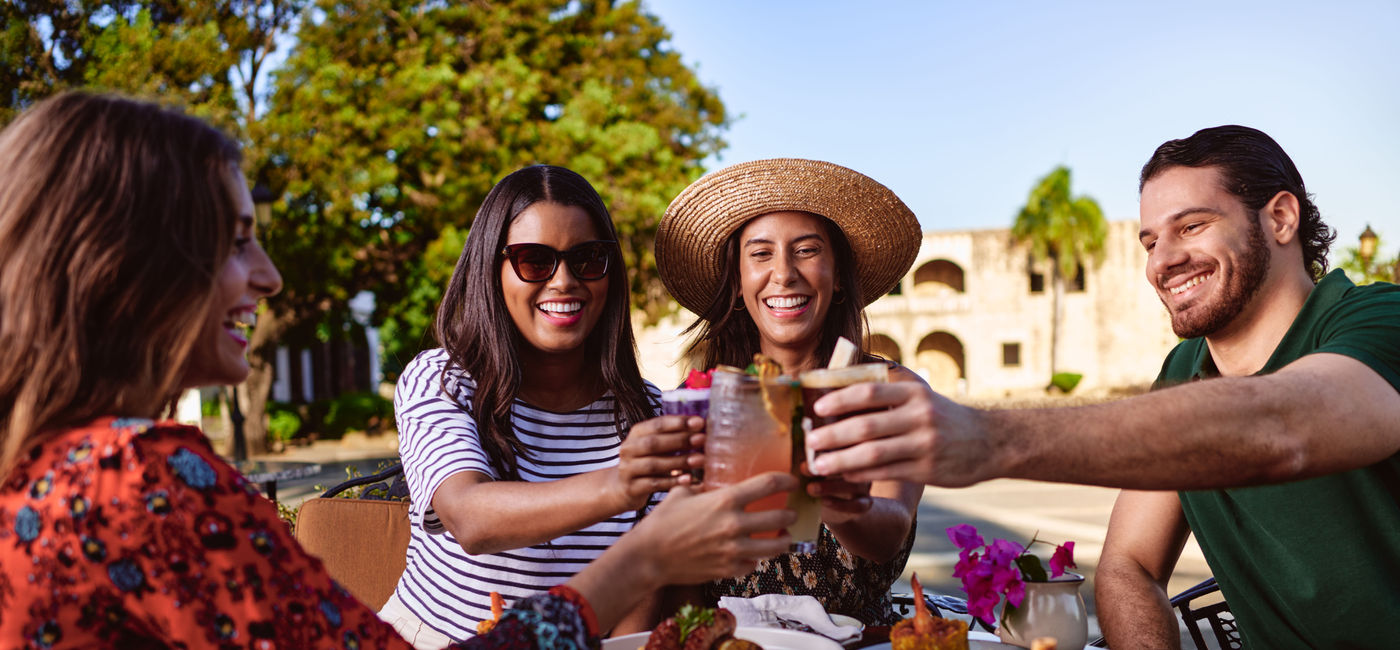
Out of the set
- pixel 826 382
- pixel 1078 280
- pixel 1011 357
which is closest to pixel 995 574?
pixel 826 382

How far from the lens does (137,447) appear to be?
1.17 m

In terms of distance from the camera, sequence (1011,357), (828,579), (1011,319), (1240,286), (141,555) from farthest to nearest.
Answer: (1011,357) < (1011,319) < (828,579) < (1240,286) < (141,555)

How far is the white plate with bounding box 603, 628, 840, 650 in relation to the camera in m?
1.76

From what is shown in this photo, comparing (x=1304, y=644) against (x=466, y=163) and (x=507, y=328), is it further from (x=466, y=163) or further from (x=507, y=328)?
(x=466, y=163)

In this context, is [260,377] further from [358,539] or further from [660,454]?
[660,454]

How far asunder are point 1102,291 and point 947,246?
19.9ft

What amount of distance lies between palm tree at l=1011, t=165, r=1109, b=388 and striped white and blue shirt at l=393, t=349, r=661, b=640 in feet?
119

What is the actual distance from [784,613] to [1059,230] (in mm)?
36894

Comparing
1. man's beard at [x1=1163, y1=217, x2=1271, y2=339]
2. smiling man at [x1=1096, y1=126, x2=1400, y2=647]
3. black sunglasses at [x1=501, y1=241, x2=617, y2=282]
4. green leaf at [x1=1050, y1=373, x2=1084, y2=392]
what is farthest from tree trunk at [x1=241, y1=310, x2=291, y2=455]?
green leaf at [x1=1050, y1=373, x2=1084, y2=392]

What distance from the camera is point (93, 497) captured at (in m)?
1.15

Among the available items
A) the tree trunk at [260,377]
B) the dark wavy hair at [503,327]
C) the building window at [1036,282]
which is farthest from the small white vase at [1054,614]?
the building window at [1036,282]

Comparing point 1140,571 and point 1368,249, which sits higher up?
point 1368,249

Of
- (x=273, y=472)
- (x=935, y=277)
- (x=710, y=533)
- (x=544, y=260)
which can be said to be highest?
(x=935, y=277)

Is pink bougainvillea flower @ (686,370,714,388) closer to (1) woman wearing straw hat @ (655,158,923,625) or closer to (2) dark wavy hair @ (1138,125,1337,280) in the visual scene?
(1) woman wearing straw hat @ (655,158,923,625)
